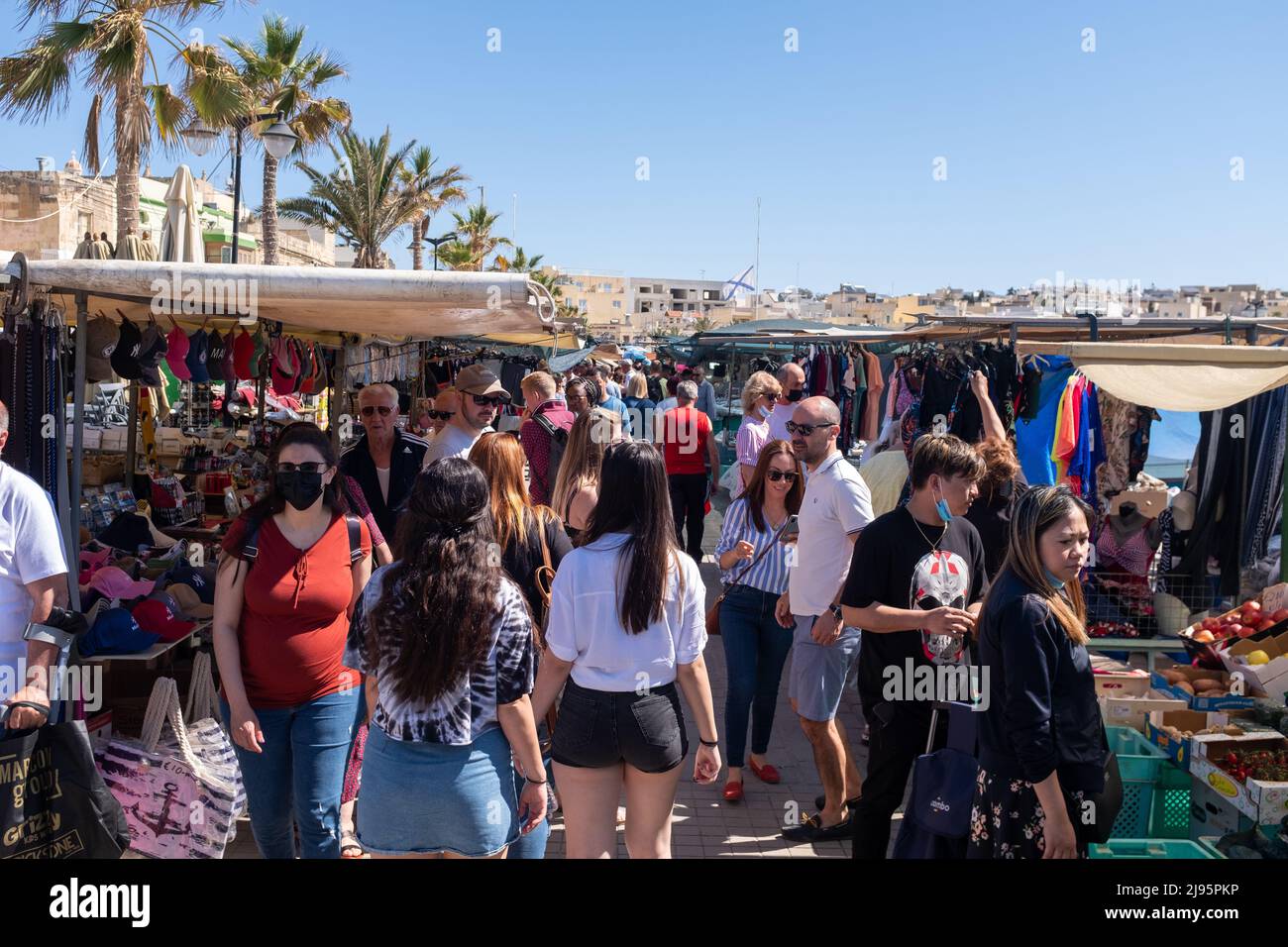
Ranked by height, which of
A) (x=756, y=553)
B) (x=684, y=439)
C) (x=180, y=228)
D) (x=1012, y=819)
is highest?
(x=180, y=228)

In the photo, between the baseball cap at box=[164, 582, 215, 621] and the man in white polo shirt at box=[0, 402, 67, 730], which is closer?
the man in white polo shirt at box=[0, 402, 67, 730]

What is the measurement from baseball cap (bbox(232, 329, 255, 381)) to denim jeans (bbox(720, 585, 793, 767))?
16.2 ft

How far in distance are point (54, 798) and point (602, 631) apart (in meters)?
1.92

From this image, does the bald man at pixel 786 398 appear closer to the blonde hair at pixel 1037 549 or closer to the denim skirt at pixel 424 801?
the blonde hair at pixel 1037 549

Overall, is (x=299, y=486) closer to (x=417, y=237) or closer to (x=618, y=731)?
(x=618, y=731)

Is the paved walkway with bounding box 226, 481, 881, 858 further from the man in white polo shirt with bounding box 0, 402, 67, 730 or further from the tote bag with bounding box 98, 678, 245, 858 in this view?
the man in white polo shirt with bounding box 0, 402, 67, 730

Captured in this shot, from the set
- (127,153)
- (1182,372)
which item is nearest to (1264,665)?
(1182,372)

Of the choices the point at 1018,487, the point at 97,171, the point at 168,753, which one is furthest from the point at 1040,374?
the point at 97,171

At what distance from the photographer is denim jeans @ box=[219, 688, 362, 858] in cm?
333

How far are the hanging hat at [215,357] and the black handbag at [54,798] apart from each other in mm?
4752

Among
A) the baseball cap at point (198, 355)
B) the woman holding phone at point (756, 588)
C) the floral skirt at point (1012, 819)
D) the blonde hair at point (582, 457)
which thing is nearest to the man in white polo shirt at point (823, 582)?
the woman holding phone at point (756, 588)

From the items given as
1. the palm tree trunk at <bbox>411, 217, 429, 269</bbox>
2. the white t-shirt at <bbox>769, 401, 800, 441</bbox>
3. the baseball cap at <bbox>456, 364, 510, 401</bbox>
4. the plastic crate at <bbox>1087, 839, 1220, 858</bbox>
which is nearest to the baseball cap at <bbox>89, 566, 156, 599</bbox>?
the baseball cap at <bbox>456, 364, 510, 401</bbox>

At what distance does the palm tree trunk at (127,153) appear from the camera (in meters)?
14.6

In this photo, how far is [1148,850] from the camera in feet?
12.2
